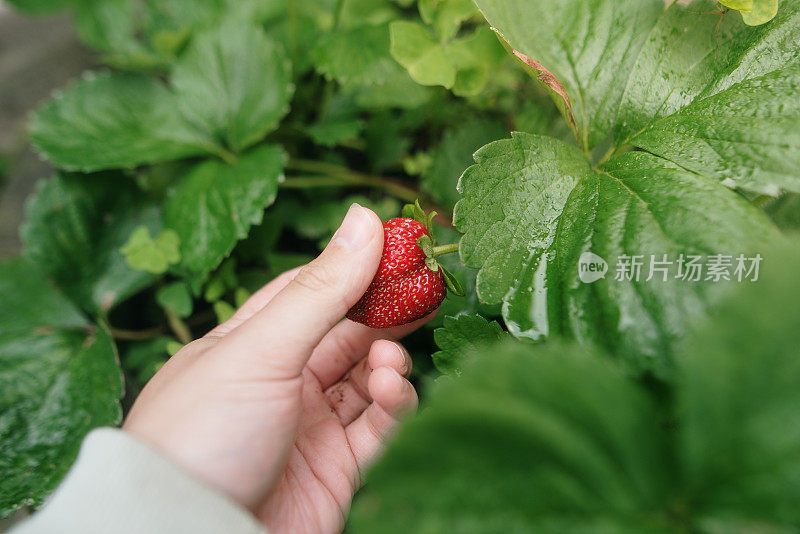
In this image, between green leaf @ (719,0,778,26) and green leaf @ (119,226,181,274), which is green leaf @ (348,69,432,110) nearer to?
green leaf @ (119,226,181,274)

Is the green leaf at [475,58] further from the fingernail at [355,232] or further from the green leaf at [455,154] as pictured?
the fingernail at [355,232]

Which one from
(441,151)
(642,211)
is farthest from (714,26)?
(441,151)

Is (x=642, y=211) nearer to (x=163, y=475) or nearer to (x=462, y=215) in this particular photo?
(x=462, y=215)

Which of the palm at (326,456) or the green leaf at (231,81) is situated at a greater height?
the green leaf at (231,81)

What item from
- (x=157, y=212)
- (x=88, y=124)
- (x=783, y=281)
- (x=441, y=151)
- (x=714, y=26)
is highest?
(x=714, y=26)

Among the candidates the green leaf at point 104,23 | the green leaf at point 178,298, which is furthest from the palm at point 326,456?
the green leaf at point 104,23

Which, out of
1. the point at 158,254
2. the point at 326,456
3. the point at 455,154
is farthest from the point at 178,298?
the point at 455,154
